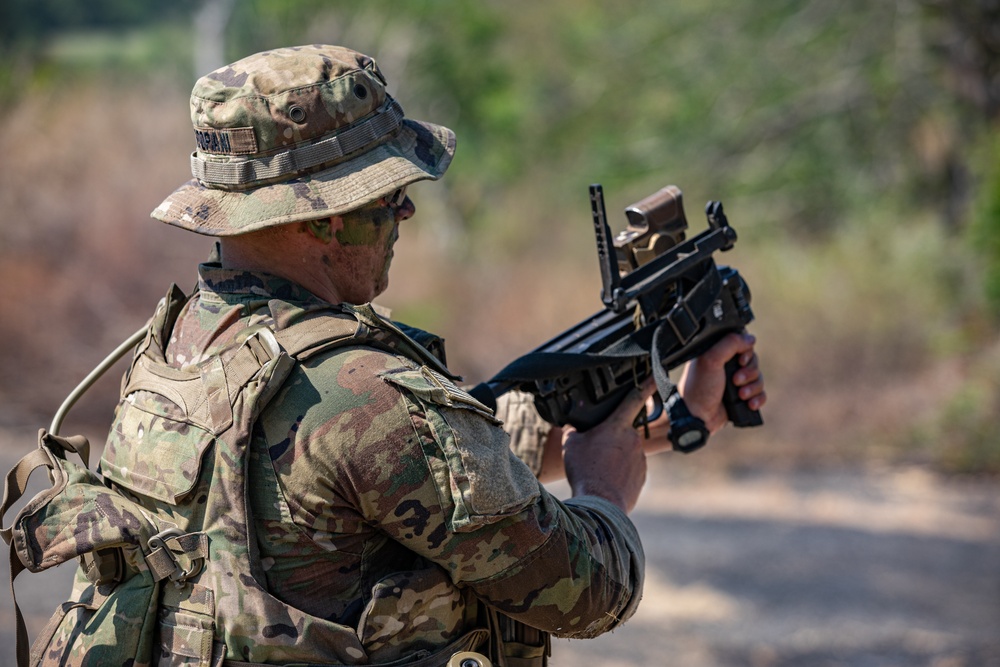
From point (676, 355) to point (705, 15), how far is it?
37.8 feet

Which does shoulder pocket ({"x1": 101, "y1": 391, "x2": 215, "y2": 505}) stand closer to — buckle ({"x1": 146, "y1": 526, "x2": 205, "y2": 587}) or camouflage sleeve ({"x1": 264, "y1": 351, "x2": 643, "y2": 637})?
buckle ({"x1": 146, "y1": 526, "x2": 205, "y2": 587})

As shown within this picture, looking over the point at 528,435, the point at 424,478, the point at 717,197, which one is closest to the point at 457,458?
the point at 424,478

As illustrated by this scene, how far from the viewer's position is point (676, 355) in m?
2.57

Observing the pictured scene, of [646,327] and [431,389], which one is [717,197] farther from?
[431,389]

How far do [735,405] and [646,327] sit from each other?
35cm

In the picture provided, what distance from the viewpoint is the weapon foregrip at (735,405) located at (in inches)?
104

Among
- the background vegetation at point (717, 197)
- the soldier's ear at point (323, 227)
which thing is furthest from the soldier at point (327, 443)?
the background vegetation at point (717, 197)

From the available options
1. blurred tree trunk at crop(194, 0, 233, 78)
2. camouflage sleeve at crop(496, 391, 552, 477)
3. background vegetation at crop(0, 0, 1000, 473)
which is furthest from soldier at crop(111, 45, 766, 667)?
blurred tree trunk at crop(194, 0, 233, 78)

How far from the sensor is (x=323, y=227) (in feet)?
6.36

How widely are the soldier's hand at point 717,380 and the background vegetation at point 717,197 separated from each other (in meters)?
6.12

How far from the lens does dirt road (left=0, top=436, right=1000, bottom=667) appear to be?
17.5ft

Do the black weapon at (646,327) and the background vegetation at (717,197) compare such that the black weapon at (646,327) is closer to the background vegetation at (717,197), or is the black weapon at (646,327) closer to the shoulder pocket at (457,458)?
the shoulder pocket at (457,458)

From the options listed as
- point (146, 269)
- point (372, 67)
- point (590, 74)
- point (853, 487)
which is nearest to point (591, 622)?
point (372, 67)

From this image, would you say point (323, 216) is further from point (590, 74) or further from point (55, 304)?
point (590, 74)
